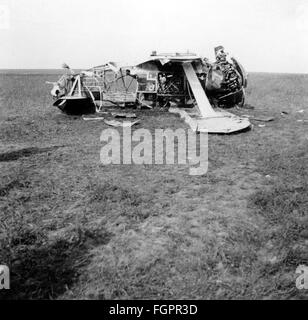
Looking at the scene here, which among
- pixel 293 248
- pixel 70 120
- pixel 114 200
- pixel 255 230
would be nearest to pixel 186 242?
pixel 255 230

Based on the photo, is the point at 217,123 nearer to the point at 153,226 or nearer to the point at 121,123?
the point at 121,123

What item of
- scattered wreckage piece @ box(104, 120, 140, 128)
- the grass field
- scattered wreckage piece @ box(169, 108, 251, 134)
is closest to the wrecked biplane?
scattered wreckage piece @ box(169, 108, 251, 134)

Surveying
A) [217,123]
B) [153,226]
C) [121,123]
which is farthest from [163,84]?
[153,226]

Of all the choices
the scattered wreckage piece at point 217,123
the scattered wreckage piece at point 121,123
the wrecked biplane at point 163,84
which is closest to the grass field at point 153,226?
the scattered wreckage piece at point 217,123

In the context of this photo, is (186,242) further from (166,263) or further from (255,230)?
(255,230)

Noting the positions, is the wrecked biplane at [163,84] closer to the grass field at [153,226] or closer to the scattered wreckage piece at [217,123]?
the scattered wreckage piece at [217,123]

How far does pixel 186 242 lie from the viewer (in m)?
4.75

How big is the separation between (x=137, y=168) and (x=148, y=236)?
3.37m

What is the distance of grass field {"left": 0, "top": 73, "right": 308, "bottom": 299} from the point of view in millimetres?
3895

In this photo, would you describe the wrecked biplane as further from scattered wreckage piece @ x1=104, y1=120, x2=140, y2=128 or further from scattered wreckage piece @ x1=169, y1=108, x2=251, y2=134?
scattered wreckage piece @ x1=104, y1=120, x2=140, y2=128

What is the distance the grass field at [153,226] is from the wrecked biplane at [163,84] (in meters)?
8.21

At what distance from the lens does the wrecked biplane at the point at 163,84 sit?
1683 cm

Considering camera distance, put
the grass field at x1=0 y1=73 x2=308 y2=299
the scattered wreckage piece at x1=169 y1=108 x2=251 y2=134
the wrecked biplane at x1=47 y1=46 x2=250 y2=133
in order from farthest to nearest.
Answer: the wrecked biplane at x1=47 y1=46 x2=250 y2=133 < the scattered wreckage piece at x1=169 y1=108 x2=251 y2=134 < the grass field at x1=0 y1=73 x2=308 y2=299

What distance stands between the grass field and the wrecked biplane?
8.21 metres
